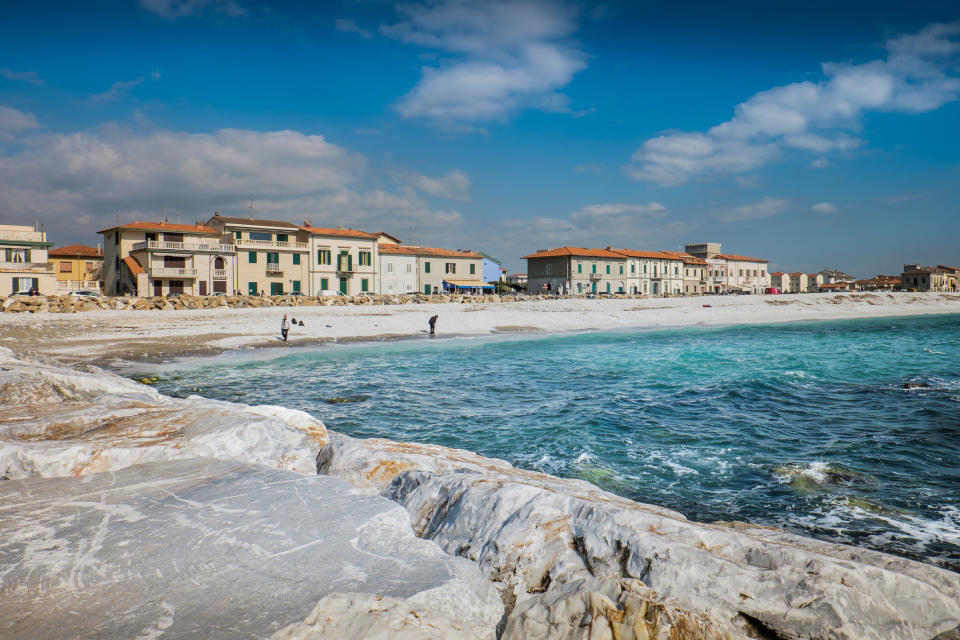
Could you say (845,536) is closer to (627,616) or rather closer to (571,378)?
(627,616)

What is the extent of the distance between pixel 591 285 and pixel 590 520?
248 feet

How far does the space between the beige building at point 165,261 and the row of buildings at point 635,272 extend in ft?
143

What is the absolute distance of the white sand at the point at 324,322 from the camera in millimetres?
23969

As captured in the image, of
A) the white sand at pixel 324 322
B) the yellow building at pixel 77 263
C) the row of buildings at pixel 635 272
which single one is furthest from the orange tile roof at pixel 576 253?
the yellow building at pixel 77 263

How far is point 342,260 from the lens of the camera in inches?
2293

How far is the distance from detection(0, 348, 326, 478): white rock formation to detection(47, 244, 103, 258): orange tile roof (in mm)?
73230

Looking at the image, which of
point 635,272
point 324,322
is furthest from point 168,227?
point 635,272

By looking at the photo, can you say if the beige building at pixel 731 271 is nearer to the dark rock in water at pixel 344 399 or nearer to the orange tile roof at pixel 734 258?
the orange tile roof at pixel 734 258

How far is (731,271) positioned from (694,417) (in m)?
99.9

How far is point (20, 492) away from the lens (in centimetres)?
421

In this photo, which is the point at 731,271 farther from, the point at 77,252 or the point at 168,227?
the point at 77,252

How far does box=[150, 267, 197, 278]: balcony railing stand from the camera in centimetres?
4709

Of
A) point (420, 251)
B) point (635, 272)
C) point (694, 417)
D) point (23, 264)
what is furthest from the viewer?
point (635, 272)

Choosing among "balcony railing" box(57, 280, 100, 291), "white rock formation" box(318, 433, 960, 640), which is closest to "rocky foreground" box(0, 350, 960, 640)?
"white rock formation" box(318, 433, 960, 640)
